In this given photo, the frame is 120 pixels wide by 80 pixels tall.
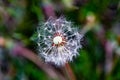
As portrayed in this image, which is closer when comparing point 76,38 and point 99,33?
point 76,38

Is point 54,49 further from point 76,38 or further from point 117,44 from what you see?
point 117,44

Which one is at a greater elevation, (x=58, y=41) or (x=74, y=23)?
(x=74, y=23)

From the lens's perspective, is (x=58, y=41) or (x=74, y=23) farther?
(x=74, y=23)

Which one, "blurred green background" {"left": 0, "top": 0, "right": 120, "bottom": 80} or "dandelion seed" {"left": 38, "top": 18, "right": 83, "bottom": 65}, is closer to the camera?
"dandelion seed" {"left": 38, "top": 18, "right": 83, "bottom": 65}

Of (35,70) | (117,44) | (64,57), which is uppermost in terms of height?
(117,44)

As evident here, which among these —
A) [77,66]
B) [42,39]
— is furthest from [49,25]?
[77,66]
